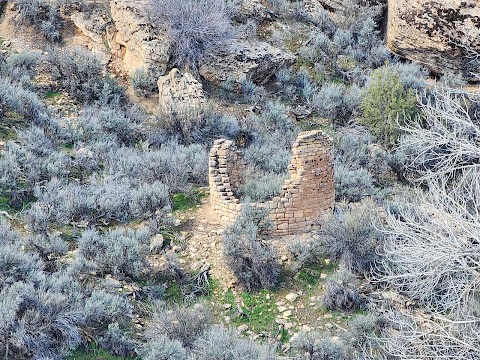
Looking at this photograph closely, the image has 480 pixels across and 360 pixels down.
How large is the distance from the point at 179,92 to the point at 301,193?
523 centimetres

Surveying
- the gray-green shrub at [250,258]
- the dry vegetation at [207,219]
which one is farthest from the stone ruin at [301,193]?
the gray-green shrub at [250,258]

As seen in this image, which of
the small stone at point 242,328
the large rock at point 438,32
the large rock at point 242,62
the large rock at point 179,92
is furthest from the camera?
the large rock at point 438,32

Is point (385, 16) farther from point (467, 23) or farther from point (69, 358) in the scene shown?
point (69, 358)

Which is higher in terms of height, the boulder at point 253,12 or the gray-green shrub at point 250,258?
the boulder at point 253,12

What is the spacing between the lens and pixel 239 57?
55.1 feet

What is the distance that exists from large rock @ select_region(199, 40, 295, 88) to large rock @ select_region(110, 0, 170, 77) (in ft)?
3.46

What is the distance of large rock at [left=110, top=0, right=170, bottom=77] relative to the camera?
630 inches

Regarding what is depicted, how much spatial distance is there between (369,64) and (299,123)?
3771 mm

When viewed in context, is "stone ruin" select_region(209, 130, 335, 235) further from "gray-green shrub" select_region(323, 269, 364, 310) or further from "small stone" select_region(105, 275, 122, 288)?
"small stone" select_region(105, 275, 122, 288)

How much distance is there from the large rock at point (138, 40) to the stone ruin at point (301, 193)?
5915mm

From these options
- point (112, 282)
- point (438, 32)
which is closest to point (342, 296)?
point (112, 282)

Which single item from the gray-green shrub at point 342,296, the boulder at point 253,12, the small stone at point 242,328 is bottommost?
the small stone at point 242,328

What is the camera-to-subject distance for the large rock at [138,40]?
15992 mm

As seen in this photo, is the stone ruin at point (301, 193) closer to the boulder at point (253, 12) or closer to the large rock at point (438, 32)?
the large rock at point (438, 32)
